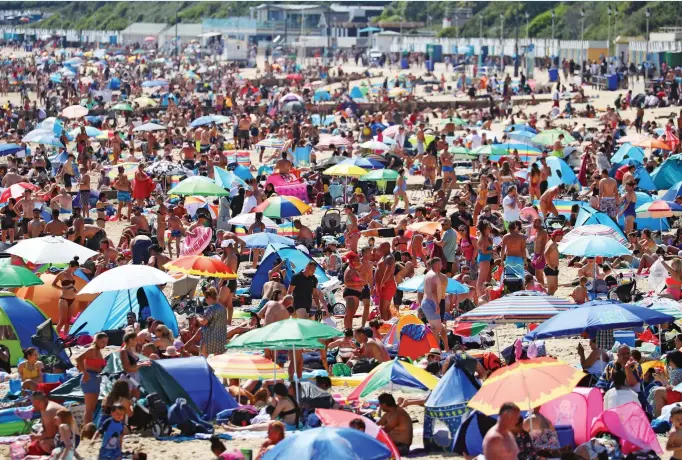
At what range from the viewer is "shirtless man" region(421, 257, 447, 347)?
11430 millimetres

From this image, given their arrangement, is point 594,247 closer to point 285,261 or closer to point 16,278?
point 285,261

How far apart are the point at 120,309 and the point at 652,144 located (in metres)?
13.4

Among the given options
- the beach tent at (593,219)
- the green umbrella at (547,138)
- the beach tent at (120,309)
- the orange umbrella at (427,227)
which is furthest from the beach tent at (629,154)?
the beach tent at (120,309)

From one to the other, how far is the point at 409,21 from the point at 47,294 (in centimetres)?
9039

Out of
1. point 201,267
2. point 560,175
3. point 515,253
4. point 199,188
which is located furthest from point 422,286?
point 560,175

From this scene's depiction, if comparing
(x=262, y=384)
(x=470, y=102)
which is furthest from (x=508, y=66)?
(x=262, y=384)

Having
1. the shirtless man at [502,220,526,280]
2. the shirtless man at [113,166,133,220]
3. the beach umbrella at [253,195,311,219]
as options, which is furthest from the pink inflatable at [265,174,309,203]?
the shirtless man at [502,220,526,280]

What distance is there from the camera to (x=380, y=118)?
3353 cm

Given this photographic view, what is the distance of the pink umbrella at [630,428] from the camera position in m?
7.86

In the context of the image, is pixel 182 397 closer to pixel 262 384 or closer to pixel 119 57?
pixel 262 384

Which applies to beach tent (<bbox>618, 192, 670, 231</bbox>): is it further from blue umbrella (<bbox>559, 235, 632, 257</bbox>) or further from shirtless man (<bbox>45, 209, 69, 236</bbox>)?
shirtless man (<bbox>45, 209, 69, 236</bbox>)

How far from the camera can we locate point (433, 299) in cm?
1148

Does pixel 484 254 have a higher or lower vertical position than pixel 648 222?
higher

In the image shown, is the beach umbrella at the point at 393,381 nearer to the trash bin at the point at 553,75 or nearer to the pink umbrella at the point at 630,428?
the pink umbrella at the point at 630,428
